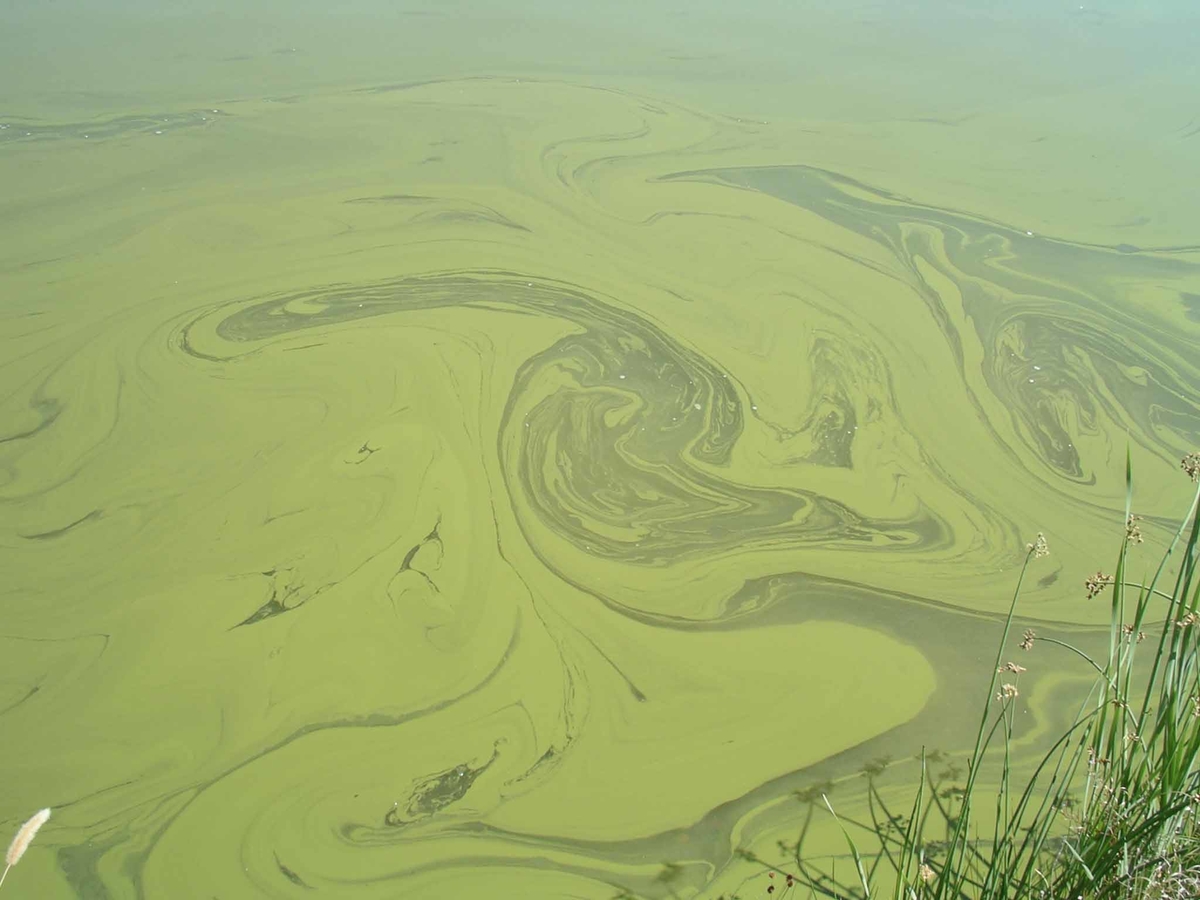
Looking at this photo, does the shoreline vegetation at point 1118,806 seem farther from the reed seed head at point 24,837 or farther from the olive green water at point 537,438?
the reed seed head at point 24,837

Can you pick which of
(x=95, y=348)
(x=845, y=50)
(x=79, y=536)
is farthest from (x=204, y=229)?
(x=845, y=50)

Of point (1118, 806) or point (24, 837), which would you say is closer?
point (24, 837)

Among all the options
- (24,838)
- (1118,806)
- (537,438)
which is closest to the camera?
(24,838)

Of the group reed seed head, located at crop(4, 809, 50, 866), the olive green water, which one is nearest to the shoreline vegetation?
the olive green water

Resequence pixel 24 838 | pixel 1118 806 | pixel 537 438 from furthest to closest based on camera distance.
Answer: pixel 537 438 < pixel 1118 806 < pixel 24 838

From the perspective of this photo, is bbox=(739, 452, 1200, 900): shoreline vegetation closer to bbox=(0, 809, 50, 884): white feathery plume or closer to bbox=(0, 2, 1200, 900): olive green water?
bbox=(0, 2, 1200, 900): olive green water

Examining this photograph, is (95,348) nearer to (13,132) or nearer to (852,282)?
(13,132)

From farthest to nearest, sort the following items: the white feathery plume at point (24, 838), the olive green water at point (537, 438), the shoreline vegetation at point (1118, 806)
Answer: the olive green water at point (537, 438) → the shoreline vegetation at point (1118, 806) → the white feathery plume at point (24, 838)

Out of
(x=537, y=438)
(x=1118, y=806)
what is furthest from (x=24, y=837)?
(x=537, y=438)

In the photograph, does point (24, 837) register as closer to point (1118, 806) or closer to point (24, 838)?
point (24, 838)

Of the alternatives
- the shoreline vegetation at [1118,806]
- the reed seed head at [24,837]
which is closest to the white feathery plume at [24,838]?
the reed seed head at [24,837]
